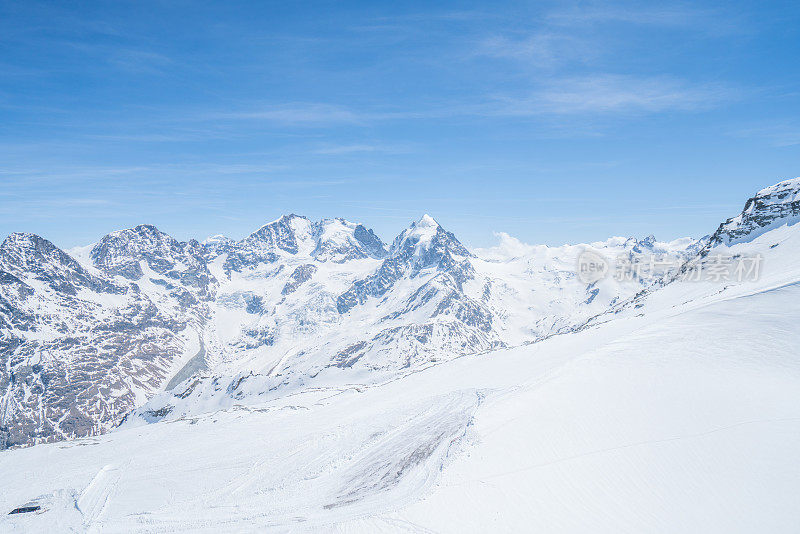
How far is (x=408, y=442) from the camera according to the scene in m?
31.7

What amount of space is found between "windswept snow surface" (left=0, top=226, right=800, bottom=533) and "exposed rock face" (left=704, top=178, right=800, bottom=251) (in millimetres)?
67266

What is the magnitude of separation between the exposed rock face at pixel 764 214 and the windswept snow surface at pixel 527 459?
67.3 metres

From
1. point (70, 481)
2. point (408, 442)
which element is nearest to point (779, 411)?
point (408, 442)

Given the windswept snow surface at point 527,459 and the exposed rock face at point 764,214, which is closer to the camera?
the windswept snow surface at point 527,459

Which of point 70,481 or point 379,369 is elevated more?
point 70,481

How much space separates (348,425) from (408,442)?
36.1 feet

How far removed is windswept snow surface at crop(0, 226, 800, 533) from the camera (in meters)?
19.8

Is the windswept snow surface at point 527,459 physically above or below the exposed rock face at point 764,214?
below

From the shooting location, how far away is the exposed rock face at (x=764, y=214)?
93688 mm

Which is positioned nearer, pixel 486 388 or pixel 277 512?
pixel 277 512

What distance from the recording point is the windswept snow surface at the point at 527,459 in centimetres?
1983

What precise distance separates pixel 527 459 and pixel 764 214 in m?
115

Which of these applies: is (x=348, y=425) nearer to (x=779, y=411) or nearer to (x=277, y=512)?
(x=277, y=512)

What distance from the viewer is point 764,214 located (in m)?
99.2
